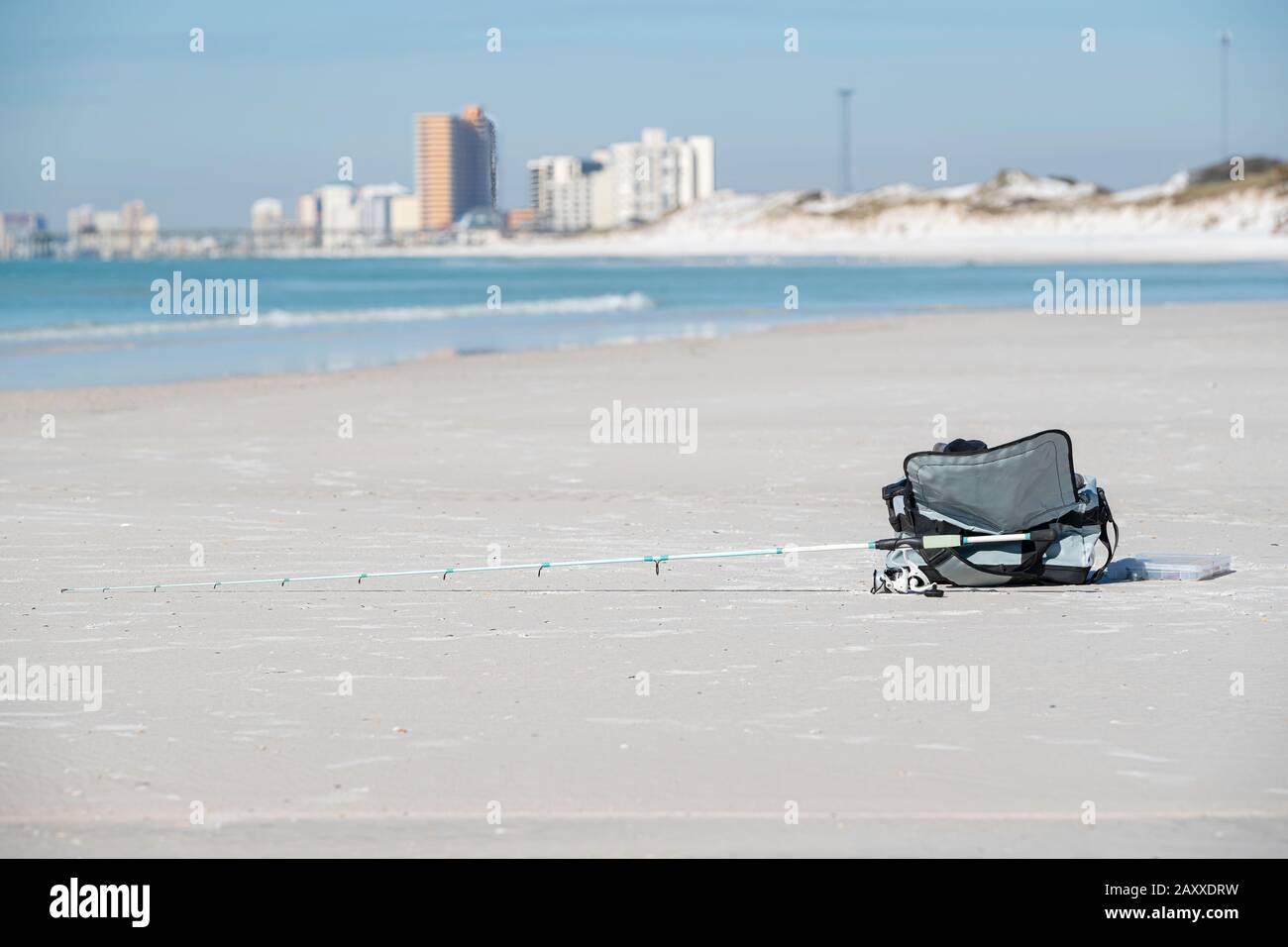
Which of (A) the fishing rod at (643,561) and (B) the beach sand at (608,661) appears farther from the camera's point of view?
(A) the fishing rod at (643,561)

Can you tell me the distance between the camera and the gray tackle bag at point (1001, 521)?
22.7 feet

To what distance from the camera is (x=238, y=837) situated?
13.7 feet

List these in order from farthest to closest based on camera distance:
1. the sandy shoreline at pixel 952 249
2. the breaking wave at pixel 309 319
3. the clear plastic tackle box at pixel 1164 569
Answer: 1. the sandy shoreline at pixel 952 249
2. the breaking wave at pixel 309 319
3. the clear plastic tackle box at pixel 1164 569

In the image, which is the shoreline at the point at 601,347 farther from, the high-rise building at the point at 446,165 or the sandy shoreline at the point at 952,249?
the high-rise building at the point at 446,165

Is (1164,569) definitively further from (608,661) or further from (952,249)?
(952,249)

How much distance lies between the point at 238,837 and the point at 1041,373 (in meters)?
14.3

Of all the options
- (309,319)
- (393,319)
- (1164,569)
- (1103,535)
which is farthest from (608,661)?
(309,319)

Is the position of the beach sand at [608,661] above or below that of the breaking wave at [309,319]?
below

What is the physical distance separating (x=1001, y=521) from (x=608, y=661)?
2.06m

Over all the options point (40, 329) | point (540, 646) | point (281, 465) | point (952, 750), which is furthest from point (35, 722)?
point (40, 329)

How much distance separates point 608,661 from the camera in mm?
5922

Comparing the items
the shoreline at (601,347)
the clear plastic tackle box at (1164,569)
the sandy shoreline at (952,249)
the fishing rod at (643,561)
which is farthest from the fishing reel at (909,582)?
the sandy shoreline at (952,249)
